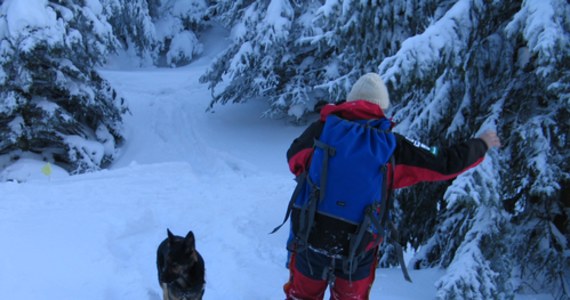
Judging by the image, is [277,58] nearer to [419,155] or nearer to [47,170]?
[47,170]

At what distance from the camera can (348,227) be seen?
276cm

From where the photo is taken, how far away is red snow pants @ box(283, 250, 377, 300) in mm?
2941

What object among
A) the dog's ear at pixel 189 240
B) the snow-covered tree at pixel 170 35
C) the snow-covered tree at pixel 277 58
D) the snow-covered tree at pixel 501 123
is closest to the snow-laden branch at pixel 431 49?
the snow-covered tree at pixel 501 123

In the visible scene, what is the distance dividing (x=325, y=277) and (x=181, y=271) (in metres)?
1.70

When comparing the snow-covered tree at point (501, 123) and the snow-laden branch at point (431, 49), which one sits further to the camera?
the snow-laden branch at point (431, 49)

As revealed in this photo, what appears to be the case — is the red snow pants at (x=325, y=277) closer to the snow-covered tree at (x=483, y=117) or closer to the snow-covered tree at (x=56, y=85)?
the snow-covered tree at (x=483, y=117)

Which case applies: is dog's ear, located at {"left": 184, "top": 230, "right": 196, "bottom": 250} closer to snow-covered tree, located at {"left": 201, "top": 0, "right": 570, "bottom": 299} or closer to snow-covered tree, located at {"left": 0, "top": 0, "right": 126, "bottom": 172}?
snow-covered tree, located at {"left": 201, "top": 0, "right": 570, "bottom": 299}

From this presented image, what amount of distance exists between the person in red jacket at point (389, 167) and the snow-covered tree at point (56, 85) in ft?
35.5

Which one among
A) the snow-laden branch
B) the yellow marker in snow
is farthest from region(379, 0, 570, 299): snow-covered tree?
the yellow marker in snow

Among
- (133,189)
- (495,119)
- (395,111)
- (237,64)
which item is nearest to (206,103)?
(237,64)

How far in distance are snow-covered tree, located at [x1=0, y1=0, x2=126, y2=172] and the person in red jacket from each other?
10814 millimetres

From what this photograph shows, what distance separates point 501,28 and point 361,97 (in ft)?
7.99

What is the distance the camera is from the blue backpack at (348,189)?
2.65 metres

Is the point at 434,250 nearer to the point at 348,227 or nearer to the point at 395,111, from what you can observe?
the point at 395,111
